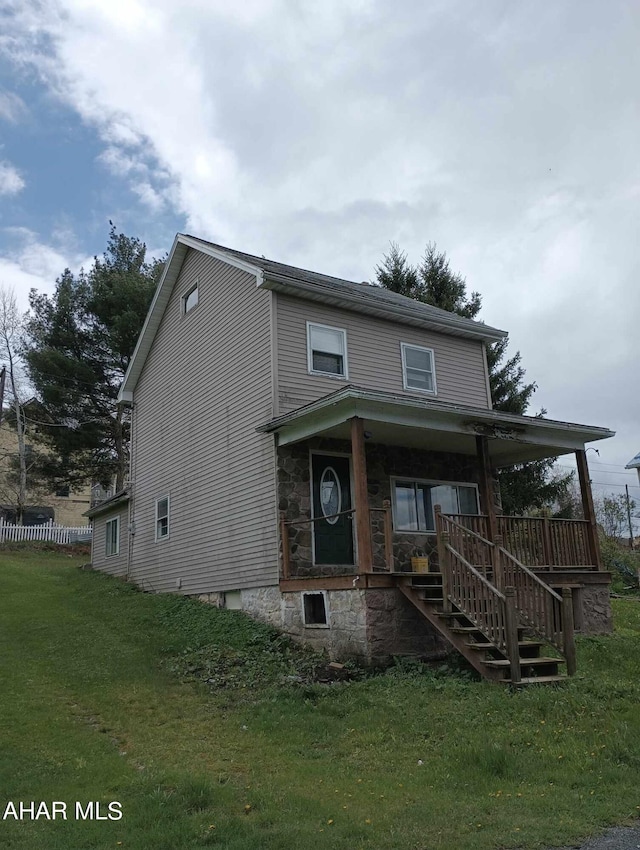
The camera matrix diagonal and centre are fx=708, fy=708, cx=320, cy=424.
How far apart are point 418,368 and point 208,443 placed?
4665mm

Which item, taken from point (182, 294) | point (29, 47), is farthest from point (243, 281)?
point (29, 47)

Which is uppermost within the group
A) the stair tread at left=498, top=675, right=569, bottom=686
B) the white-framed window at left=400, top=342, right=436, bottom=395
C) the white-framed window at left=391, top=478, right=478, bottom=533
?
the white-framed window at left=400, top=342, right=436, bottom=395

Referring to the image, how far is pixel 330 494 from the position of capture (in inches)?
496

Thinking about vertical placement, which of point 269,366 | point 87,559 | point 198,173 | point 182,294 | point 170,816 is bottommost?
point 170,816

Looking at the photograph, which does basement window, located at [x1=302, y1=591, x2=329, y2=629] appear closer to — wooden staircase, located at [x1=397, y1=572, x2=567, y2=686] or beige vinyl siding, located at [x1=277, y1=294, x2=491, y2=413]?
wooden staircase, located at [x1=397, y1=572, x2=567, y2=686]

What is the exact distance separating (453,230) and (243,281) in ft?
36.0

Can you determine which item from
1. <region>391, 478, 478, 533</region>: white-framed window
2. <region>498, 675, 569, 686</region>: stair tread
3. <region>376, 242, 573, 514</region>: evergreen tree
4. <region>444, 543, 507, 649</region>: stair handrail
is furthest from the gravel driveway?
<region>376, 242, 573, 514</region>: evergreen tree

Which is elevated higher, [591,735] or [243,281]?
[243,281]

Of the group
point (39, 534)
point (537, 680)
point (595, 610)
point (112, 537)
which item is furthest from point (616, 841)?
point (39, 534)

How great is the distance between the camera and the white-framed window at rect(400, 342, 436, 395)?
14664 mm

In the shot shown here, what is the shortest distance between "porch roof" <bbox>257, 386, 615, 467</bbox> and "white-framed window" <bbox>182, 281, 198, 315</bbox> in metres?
5.31

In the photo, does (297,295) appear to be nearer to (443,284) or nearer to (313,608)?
(313,608)

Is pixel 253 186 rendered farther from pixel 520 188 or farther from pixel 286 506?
pixel 286 506

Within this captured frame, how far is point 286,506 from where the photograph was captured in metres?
11.9
